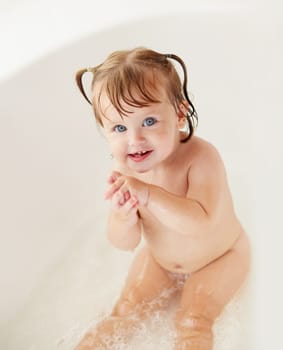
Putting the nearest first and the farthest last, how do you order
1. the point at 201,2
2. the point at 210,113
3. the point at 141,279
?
the point at 141,279, the point at 201,2, the point at 210,113

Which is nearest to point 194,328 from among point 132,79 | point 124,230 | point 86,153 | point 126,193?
point 124,230

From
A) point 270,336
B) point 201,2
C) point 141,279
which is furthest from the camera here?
point 201,2

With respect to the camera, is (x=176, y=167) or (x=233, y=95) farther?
(x=233, y=95)

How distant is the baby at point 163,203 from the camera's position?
2.95 ft

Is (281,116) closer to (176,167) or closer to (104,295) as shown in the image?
(176,167)

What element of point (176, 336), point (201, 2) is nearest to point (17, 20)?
point (201, 2)

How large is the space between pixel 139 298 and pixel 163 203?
12.1 inches

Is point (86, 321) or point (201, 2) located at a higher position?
point (201, 2)

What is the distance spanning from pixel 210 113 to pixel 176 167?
0.55 metres

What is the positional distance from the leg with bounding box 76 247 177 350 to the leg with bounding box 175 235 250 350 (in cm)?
6

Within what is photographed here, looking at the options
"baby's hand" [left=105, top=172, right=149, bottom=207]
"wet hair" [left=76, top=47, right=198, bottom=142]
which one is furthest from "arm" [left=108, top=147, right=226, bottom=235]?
"wet hair" [left=76, top=47, right=198, bottom=142]

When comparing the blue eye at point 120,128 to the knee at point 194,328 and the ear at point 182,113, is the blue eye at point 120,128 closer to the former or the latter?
the ear at point 182,113

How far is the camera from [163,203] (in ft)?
3.05

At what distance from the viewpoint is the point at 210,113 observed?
5.09 ft
